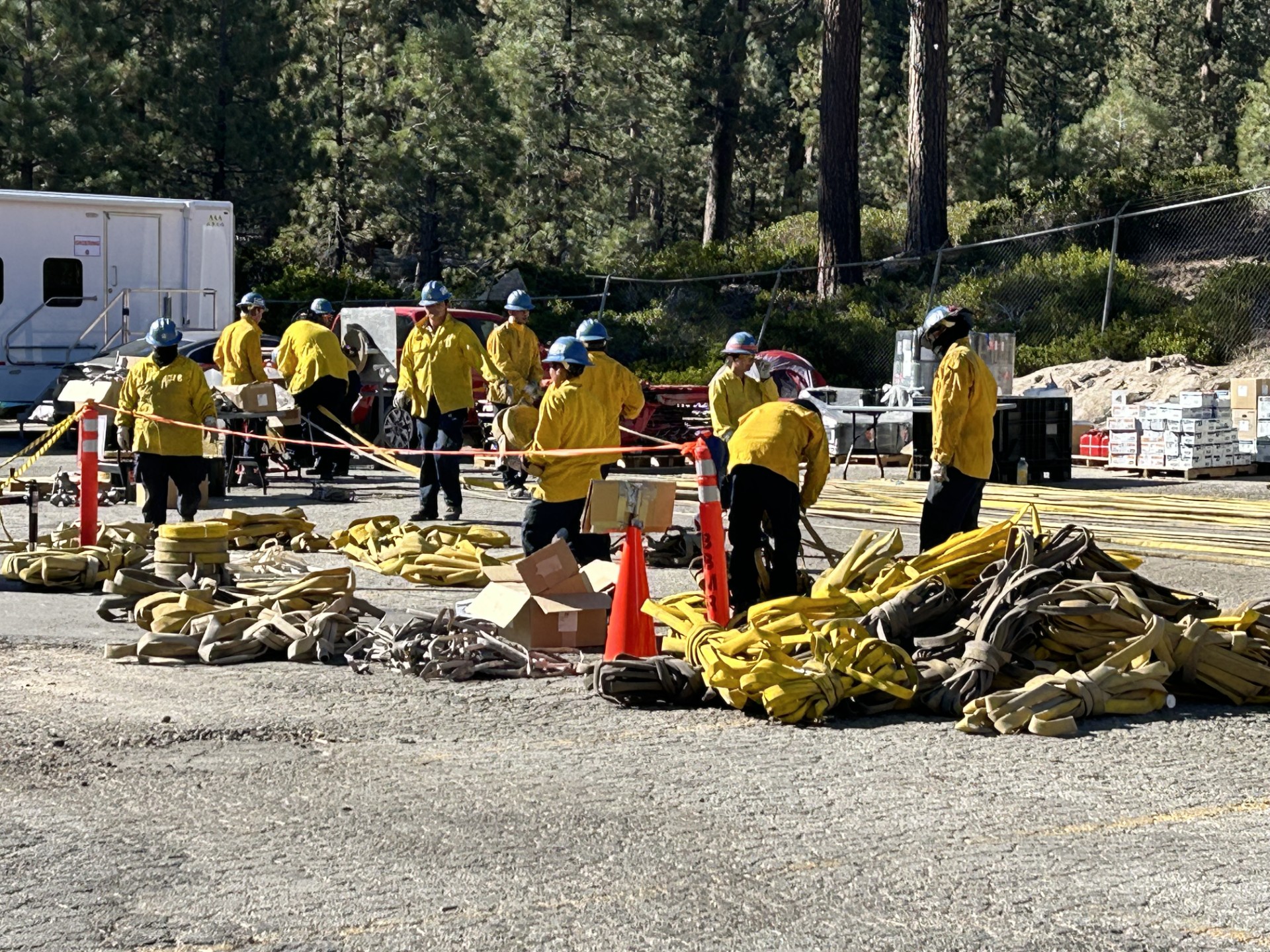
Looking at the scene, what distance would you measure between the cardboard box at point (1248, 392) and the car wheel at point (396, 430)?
9650 millimetres

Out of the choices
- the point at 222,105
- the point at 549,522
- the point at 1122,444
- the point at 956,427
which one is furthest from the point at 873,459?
the point at 222,105

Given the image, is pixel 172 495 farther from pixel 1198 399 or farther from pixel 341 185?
pixel 341 185

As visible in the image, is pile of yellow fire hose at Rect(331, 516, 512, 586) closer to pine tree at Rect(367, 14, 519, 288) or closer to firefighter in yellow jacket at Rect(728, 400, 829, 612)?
firefighter in yellow jacket at Rect(728, 400, 829, 612)

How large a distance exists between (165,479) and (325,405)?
198 inches

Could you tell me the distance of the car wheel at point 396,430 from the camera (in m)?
21.2

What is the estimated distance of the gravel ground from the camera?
5039 millimetres

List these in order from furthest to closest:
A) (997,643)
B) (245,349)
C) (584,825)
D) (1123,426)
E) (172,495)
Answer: (1123,426), (245,349), (172,495), (997,643), (584,825)

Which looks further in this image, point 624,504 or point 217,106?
point 217,106

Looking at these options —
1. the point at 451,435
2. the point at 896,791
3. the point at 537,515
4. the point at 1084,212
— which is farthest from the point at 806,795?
the point at 1084,212

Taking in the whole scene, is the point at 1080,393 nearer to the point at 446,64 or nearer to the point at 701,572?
the point at 701,572

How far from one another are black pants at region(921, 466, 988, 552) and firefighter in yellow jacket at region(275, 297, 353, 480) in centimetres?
858

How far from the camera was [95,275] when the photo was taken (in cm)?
2489

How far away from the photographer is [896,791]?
6.52 metres

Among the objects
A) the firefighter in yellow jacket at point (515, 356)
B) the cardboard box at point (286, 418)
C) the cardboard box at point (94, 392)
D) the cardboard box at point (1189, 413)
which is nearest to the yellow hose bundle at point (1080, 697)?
the firefighter in yellow jacket at point (515, 356)
